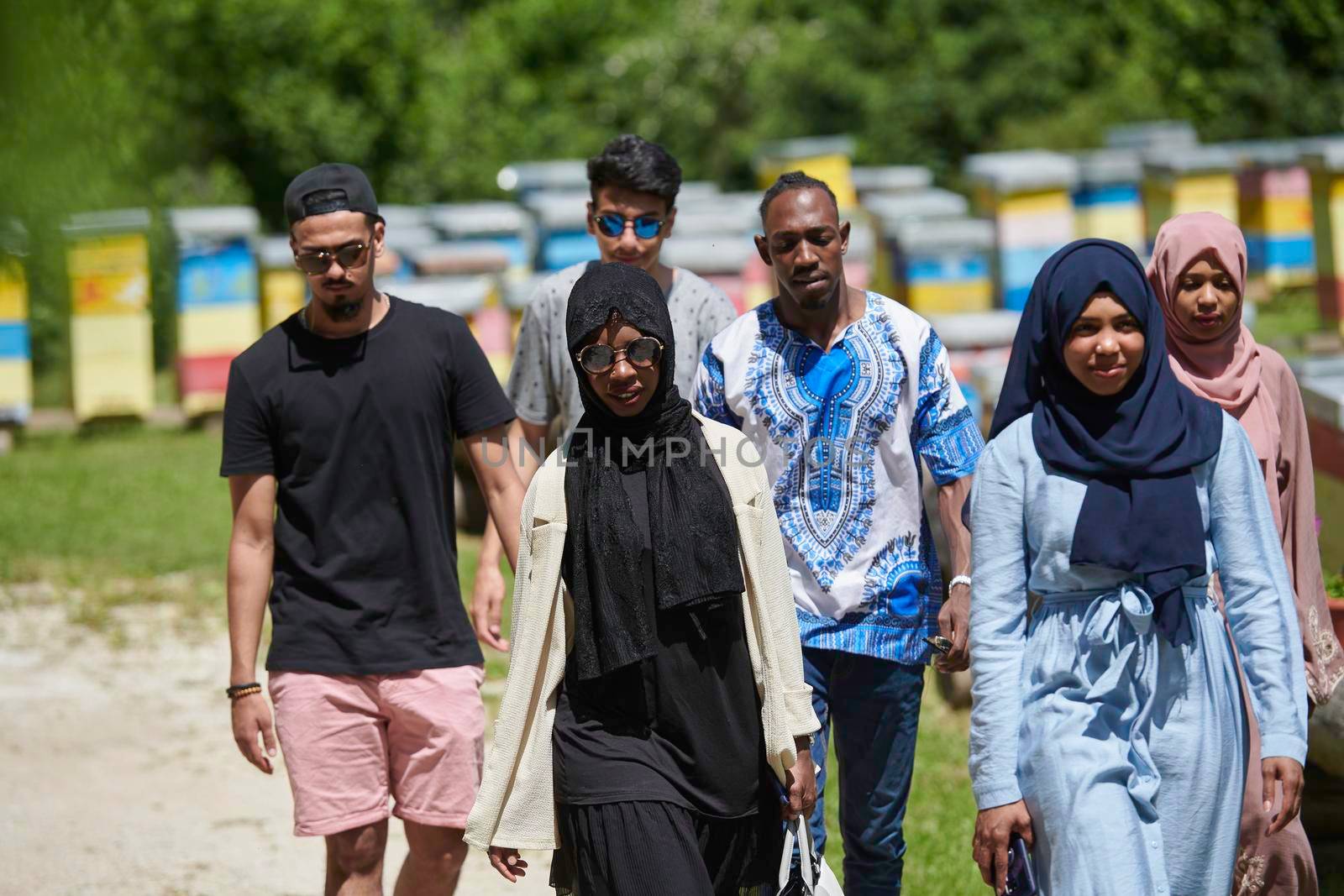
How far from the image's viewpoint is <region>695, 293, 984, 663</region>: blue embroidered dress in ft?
14.3

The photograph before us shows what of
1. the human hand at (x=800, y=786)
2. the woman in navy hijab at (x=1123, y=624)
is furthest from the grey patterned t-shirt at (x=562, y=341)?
the woman in navy hijab at (x=1123, y=624)

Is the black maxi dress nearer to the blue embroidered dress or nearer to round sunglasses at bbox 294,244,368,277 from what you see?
the blue embroidered dress

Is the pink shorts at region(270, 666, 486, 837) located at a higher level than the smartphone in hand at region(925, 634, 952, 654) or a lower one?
lower

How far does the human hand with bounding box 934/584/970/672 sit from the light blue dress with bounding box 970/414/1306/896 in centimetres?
58

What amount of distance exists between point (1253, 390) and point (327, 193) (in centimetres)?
231

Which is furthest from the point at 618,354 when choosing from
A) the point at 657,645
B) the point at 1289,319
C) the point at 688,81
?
the point at 688,81

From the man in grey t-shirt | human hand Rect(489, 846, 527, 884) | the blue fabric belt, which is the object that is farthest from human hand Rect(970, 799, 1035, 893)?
the man in grey t-shirt

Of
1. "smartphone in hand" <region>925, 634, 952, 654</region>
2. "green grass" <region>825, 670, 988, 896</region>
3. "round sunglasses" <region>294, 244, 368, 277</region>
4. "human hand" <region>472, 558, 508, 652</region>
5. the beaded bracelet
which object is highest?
"round sunglasses" <region>294, 244, 368, 277</region>

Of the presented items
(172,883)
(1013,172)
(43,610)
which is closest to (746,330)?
(172,883)

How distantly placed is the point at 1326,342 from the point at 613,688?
14.0m

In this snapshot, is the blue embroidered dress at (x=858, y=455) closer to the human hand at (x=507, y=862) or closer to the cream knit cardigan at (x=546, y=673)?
the cream knit cardigan at (x=546, y=673)

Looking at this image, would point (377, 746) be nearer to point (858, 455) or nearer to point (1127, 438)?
point (858, 455)

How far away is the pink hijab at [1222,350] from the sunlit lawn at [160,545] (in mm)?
1961

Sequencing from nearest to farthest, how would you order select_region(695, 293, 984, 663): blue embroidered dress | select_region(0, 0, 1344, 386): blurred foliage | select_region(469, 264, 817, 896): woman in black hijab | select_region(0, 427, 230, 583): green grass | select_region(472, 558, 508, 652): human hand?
1. select_region(469, 264, 817, 896): woman in black hijab
2. select_region(695, 293, 984, 663): blue embroidered dress
3. select_region(472, 558, 508, 652): human hand
4. select_region(0, 427, 230, 583): green grass
5. select_region(0, 0, 1344, 386): blurred foliage
